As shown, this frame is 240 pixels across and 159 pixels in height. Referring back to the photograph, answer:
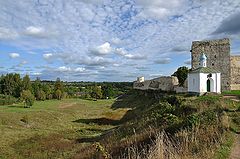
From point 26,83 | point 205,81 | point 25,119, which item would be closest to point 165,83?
point 205,81

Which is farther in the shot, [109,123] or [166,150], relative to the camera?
[109,123]

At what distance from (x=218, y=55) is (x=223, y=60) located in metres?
0.91

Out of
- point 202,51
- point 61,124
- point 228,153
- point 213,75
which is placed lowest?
point 61,124

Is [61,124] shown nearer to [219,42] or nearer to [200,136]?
[219,42]

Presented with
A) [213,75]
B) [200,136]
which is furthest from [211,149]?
[213,75]

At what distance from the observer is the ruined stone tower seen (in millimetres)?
36406

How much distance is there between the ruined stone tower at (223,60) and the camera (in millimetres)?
36406

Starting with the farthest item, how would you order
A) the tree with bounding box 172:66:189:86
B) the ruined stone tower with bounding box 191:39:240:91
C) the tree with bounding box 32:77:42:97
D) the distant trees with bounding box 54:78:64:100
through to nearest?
the distant trees with bounding box 54:78:64:100 < the tree with bounding box 32:77:42:97 < the tree with bounding box 172:66:189:86 < the ruined stone tower with bounding box 191:39:240:91

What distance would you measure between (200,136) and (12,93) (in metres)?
78.8

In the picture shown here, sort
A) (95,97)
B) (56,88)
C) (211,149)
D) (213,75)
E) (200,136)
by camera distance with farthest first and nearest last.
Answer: (95,97), (56,88), (213,75), (200,136), (211,149)

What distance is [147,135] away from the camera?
13.4 m

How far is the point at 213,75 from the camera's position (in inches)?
1112

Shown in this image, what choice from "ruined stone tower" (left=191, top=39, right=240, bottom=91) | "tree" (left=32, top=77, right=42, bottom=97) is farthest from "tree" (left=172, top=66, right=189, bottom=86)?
"tree" (left=32, top=77, right=42, bottom=97)

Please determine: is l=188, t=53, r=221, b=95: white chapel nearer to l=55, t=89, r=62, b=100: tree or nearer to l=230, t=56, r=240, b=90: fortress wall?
l=230, t=56, r=240, b=90: fortress wall
